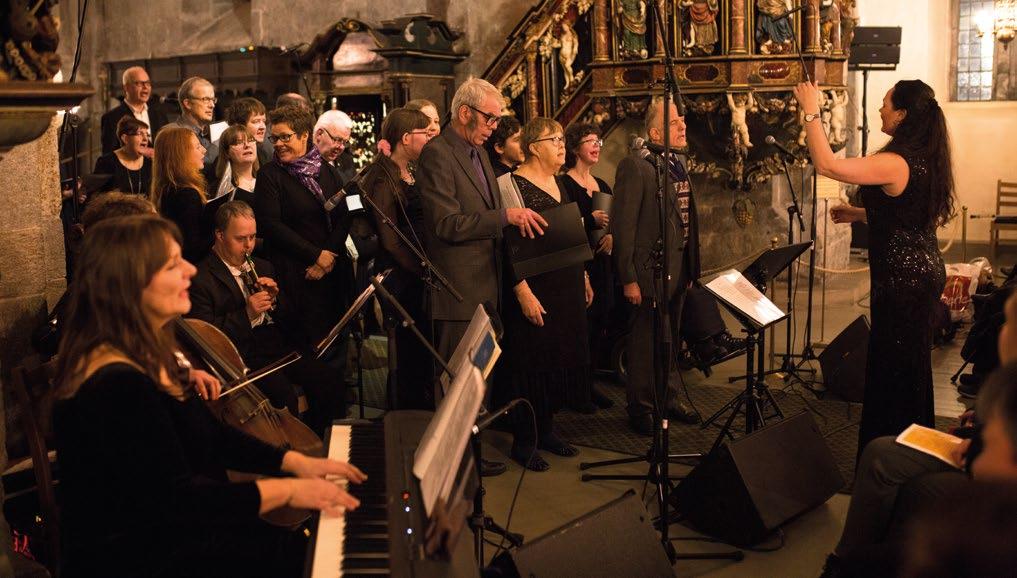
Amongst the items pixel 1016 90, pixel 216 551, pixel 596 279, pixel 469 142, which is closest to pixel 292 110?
pixel 469 142

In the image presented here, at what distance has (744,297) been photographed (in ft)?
16.3

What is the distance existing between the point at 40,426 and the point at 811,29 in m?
7.50

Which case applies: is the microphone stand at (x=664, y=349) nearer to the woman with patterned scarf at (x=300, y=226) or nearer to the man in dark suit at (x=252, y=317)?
the man in dark suit at (x=252, y=317)

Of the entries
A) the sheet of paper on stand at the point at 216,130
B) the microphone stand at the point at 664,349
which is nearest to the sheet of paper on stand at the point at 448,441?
the microphone stand at the point at 664,349

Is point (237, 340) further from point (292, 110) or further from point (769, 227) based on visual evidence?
point (769, 227)

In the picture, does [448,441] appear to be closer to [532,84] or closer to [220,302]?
[220,302]

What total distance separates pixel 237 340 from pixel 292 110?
163 cm

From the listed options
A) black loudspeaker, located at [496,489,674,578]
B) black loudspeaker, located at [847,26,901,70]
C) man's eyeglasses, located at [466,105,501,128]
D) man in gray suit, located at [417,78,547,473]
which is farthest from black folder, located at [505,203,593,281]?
black loudspeaker, located at [847,26,901,70]

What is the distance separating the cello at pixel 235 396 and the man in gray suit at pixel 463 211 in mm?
1357

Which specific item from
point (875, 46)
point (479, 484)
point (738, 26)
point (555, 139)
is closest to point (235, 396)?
point (479, 484)

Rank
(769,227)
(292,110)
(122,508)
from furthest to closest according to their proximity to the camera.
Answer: (769,227) → (292,110) → (122,508)

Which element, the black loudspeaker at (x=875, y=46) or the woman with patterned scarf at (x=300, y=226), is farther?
the black loudspeaker at (x=875, y=46)

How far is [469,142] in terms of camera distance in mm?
5047

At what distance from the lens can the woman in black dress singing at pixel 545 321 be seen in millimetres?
5168
